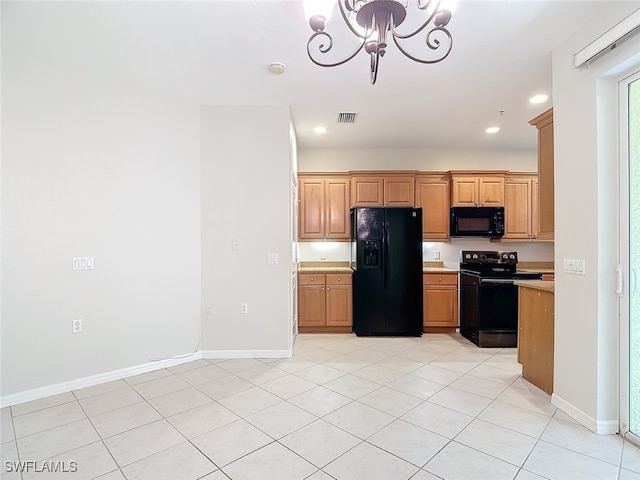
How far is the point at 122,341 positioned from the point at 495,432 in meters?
3.22

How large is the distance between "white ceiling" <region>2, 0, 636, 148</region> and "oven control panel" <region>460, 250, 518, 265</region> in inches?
77.6

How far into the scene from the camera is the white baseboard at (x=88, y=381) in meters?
2.53

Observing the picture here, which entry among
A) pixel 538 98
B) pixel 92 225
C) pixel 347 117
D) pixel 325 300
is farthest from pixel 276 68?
pixel 325 300

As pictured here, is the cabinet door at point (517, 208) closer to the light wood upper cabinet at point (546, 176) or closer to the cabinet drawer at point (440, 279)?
the cabinet drawer at point (440, 279)

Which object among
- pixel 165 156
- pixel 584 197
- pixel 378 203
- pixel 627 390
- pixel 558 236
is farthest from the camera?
pixel 378 203

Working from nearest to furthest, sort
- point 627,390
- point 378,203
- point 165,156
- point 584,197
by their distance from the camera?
point 627,390
point 584,197
point 165,156
point 378,203

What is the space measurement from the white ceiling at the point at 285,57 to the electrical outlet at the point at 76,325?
2152 mm

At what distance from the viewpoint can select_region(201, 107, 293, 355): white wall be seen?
3.58 m

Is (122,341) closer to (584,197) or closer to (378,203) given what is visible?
(378,203)

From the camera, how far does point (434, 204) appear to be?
489 centimetres

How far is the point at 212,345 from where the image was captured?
358 cm

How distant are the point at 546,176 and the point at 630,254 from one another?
106 centimetres

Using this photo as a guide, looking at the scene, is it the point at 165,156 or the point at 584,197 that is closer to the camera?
the point at 584,197

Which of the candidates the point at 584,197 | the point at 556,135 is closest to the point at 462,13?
the point at 556,135
